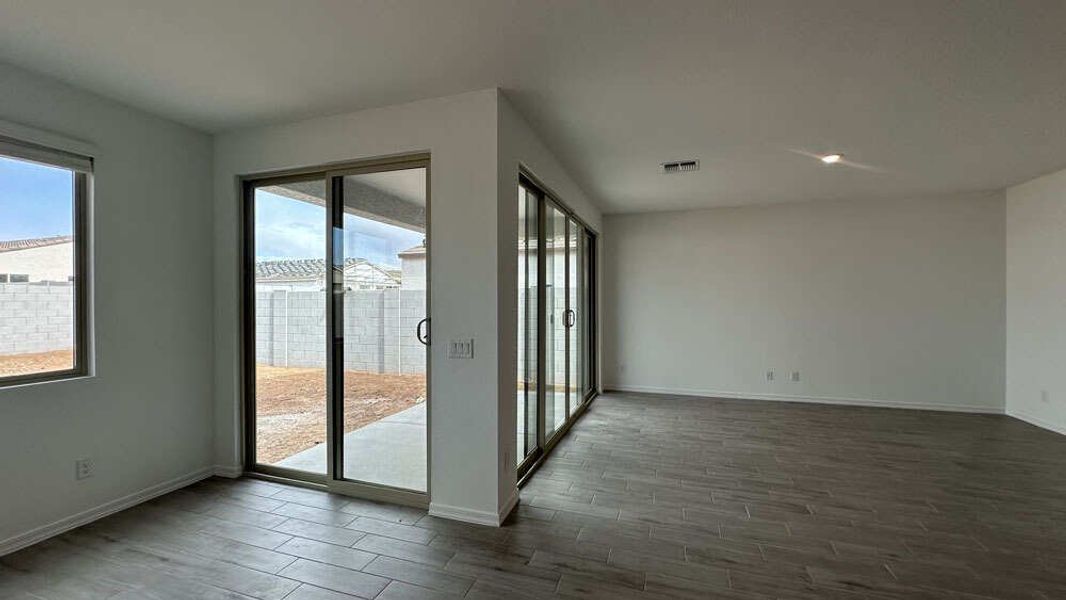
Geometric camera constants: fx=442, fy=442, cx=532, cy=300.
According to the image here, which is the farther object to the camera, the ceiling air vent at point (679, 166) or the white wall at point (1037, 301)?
the white wall at point (1037, 301)

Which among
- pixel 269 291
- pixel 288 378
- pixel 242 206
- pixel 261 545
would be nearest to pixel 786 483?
pixel 261 545

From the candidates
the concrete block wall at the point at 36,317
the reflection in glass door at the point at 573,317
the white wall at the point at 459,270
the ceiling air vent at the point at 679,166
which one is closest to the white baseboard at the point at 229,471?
the concrete block wall at the point at 36,317

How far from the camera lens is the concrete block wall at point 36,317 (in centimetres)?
237

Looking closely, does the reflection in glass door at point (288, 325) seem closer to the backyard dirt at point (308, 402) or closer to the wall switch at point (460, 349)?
the backyard dirt at point (308, 402)

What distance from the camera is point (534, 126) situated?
10.3 feet

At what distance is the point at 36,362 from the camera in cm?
247

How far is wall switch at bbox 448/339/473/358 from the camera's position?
8.64 feet

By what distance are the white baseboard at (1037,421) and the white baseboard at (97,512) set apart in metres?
7.61

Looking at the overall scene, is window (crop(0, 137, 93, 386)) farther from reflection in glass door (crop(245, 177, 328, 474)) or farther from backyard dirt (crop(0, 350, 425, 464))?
backyard dirt (crop(0, 350, 425, 464))

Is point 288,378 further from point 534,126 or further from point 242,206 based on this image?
point 534,126

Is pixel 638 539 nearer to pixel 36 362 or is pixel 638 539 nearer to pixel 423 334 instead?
pixel 423 334

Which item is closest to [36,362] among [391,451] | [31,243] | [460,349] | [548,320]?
[31,243]

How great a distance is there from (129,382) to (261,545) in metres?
1.45

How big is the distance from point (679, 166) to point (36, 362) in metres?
4.73
